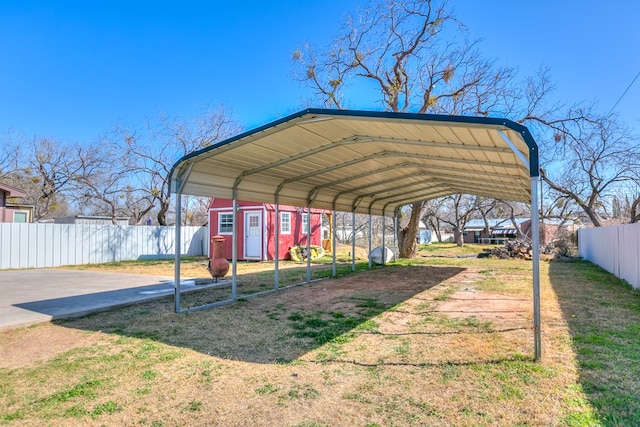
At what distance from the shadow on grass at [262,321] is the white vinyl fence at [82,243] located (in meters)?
9.44

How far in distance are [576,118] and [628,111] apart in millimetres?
1967

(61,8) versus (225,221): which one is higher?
(61,8)

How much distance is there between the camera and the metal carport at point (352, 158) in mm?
4232

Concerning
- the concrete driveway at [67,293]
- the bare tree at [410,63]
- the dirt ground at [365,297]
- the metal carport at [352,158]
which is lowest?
the dirt ground at [365,297]

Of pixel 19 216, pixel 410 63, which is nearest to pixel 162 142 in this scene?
pixel 19 216

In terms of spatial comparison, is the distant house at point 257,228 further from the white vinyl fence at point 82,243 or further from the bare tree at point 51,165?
the bare tree at point 51,165

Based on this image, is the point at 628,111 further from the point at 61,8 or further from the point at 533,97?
the point at 61,8

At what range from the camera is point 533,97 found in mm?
14445

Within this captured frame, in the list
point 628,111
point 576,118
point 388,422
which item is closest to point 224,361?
point 388,422

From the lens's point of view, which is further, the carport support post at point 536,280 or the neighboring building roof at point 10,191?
the neighboring building roof at point 10,191

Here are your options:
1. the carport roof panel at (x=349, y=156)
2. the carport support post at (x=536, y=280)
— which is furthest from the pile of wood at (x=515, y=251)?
the carport support post at (x=536, y=280)

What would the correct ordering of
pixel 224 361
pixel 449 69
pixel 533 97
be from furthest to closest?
pixel 533 97, pixel 449 69, pixel 224 361

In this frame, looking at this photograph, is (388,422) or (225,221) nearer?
(388,422)

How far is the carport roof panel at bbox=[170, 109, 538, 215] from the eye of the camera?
4.56 meters
